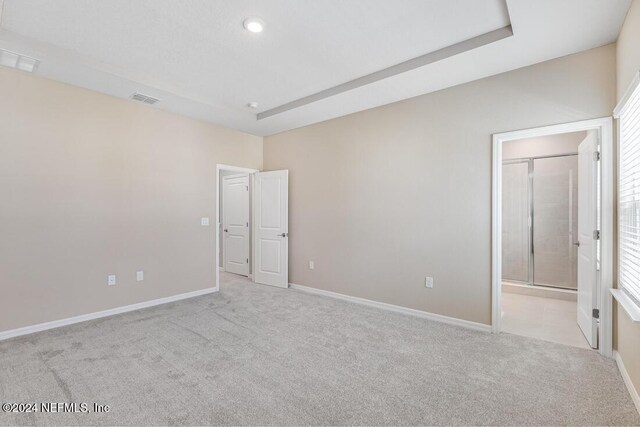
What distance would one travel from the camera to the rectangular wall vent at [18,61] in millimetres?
2695

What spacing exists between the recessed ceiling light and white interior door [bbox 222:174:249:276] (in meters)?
3.53

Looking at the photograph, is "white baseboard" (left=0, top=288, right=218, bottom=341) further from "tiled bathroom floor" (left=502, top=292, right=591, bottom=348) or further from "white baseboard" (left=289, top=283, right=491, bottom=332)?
"tiled bathroom floor" (left=502, top=292, right=591, bottom=348)

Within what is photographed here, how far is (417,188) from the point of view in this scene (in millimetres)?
3678

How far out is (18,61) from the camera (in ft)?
9.31

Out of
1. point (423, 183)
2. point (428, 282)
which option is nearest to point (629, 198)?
point (423, 183)

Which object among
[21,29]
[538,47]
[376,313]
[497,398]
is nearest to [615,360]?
[497,398]

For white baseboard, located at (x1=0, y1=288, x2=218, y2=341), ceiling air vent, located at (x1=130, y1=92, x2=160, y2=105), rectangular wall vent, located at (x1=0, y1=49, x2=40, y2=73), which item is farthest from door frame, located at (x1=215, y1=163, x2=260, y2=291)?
rectangular wall vent, located at (x1=0, y1=49, x2=40, y2=73)

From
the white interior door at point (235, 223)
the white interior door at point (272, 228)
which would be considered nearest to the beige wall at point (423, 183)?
the white interior door at point (272, 228)

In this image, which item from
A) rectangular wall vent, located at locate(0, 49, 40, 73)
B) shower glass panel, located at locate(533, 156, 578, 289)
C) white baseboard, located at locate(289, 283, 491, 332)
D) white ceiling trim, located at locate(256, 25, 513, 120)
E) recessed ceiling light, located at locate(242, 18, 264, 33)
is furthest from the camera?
shower glass panel, located at locate(533, 156, 578, 289)

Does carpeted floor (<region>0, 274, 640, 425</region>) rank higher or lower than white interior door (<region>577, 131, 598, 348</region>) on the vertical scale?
lower

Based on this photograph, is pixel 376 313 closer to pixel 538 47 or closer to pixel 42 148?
pixel 538 47

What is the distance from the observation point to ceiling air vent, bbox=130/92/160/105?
11.9ft

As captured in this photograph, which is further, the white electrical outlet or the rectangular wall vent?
the white electrical outlet

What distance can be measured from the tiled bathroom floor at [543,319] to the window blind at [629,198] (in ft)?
3.06
